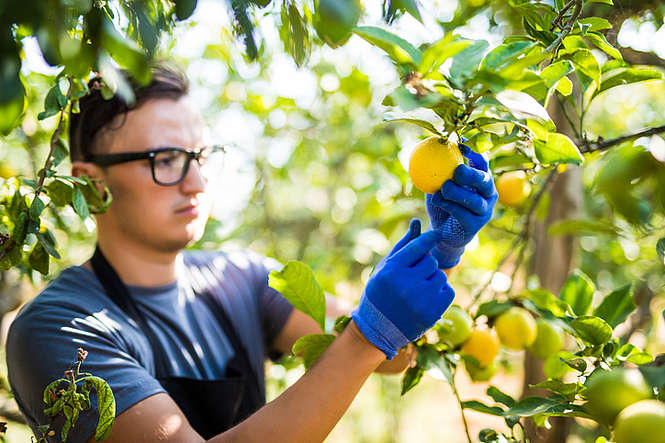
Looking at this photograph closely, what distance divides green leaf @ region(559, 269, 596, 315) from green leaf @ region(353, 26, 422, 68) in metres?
0.64

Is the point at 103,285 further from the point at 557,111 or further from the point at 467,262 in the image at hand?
the point at 467,262

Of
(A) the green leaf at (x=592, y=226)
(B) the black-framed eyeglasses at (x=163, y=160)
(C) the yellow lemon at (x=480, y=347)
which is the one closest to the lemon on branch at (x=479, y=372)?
(C) the yellow lemon at (x=480, y=347)

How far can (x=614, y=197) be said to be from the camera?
19.6 inches

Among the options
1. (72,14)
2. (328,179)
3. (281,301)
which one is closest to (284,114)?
(328,179)

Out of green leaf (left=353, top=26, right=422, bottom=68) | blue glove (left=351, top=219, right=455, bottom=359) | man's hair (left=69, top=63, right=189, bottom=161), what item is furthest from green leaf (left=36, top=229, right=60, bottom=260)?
green leaf (left=353, top=26, right=422, bottom=68)

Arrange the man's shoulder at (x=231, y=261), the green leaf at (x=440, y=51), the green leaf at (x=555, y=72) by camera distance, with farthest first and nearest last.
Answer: the man's shoulder at (x=231, y=261), the green leaf at (x=555, y=72), the green leaf at (x=440, y=51)

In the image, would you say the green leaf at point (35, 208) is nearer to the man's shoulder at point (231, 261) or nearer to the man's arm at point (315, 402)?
the man's arm at point (315, 402)


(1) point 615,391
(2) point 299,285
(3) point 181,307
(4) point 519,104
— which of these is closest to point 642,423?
(1) point 615,391

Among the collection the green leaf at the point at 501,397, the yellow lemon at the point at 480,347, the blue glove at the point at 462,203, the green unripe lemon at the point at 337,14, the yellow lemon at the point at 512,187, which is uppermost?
the green unripe lemon at the point at 337,14

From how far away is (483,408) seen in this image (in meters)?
0.86

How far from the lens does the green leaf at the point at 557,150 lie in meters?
0.71

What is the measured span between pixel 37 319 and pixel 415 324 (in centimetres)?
75

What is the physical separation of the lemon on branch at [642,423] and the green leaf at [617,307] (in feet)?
1.34

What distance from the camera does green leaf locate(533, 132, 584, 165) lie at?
705mm
